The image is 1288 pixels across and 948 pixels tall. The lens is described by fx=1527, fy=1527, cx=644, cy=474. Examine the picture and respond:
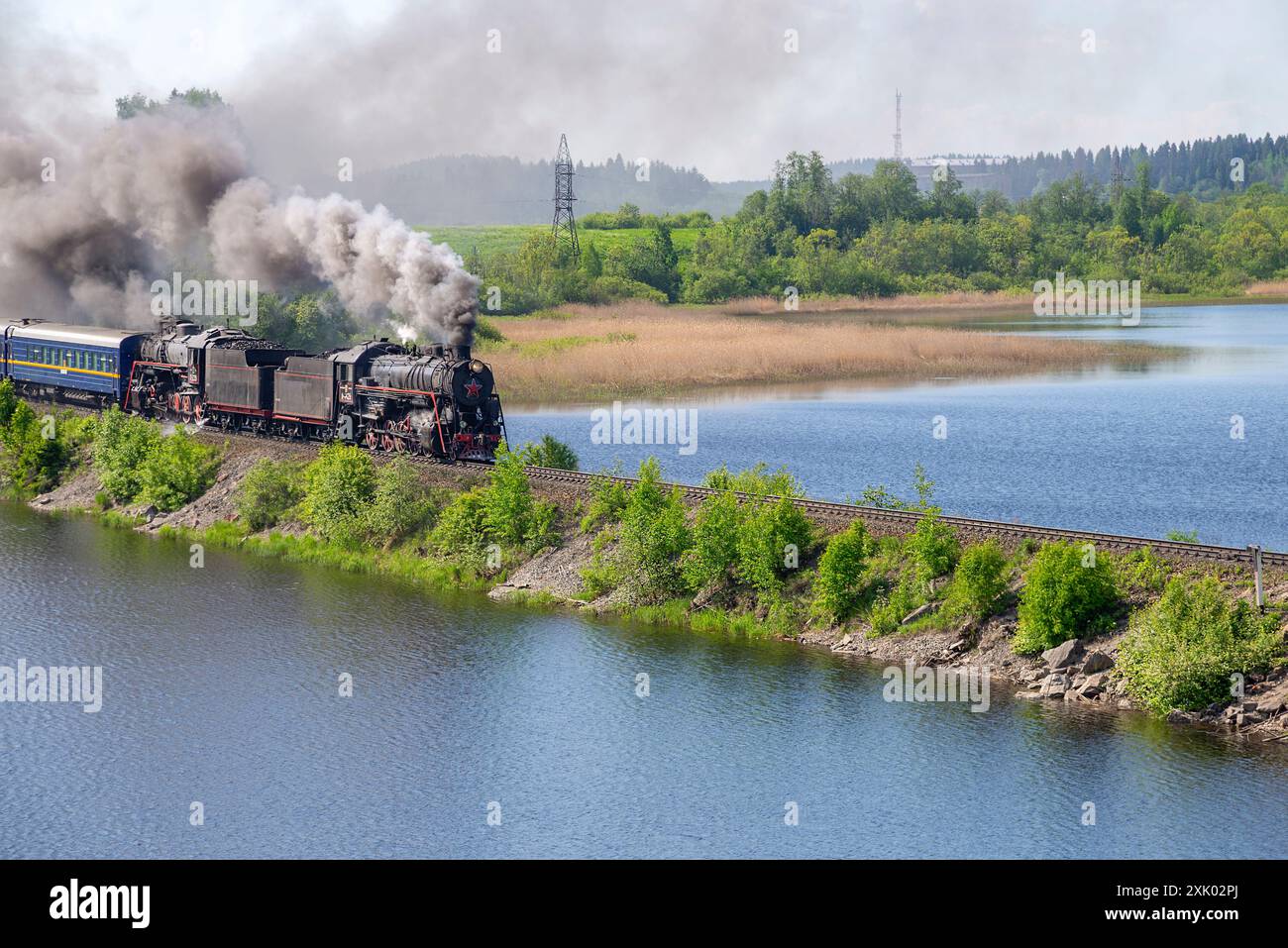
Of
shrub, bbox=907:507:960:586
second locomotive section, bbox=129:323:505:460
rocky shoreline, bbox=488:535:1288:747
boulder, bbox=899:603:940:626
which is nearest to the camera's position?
rocky shoreline, bbox=488:535:1288:747

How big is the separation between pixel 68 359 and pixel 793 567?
51370 mm

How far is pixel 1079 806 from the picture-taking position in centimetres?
3659

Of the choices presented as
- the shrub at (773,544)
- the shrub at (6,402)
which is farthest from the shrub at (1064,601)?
the shrub at (6,402)

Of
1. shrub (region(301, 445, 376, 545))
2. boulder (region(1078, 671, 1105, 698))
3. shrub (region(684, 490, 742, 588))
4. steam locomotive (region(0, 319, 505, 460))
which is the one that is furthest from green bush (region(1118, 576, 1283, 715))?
shrub (region(301, 445, 376, 545))

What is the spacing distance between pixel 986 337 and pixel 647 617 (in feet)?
278

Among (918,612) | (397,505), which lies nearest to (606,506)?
(397,505)

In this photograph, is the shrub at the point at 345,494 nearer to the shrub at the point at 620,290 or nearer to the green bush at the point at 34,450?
the green bush at the point at 34,450

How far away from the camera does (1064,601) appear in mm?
44938

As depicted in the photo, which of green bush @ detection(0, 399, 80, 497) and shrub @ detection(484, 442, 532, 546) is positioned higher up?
green bush @ detection(0, 399, 80, 497)

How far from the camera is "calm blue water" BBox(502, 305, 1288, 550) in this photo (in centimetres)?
6812

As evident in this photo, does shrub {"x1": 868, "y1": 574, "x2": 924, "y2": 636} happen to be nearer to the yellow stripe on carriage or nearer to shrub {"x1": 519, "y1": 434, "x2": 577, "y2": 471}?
shrub {"x1": 519, "y1": 434, "x2": 577, "y2": 471}

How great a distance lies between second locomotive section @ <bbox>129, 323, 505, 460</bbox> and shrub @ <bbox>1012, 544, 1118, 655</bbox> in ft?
83.2

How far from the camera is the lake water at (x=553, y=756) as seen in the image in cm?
3562

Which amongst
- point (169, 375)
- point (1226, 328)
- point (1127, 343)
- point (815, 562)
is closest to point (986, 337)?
point (1127, 343)
